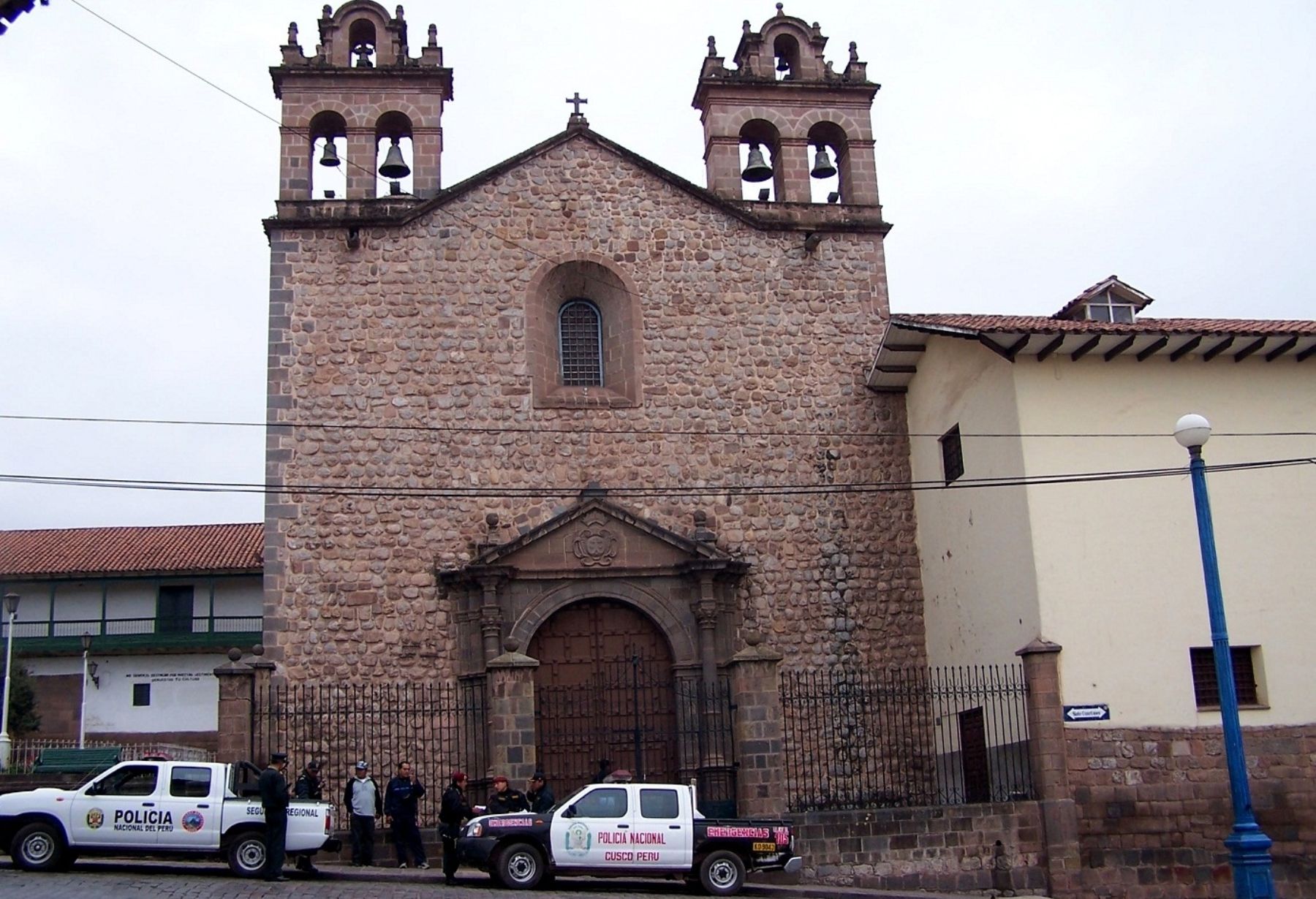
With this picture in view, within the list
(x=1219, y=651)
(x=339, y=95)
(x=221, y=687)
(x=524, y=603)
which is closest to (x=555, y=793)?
(x=524, y=603)

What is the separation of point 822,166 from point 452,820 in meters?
11.9

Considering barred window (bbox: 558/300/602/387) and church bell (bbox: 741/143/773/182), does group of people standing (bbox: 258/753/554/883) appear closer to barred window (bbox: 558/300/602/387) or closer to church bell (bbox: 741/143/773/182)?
barred window (bbox: 558/300/602/387)

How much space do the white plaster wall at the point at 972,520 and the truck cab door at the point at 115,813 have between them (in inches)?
412

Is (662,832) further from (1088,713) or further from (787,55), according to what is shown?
(787,55)

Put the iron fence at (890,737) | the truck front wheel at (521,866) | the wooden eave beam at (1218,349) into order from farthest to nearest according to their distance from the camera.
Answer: the iron fence at (890,737) < the wooden eave beam at (1218,349) < the truck front wheel at (521,866)

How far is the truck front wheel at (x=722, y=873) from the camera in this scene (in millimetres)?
14266

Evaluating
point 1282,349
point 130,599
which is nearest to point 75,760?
point 130,599

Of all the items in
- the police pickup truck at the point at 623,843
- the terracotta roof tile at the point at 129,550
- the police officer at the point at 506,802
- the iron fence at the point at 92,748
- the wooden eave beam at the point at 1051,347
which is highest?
the terracotta roof tile at the point at 129,550

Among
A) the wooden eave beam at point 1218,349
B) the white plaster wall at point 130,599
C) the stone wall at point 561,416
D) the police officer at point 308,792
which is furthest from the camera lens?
the white plaster wall at point 130,599

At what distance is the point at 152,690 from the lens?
112 ft

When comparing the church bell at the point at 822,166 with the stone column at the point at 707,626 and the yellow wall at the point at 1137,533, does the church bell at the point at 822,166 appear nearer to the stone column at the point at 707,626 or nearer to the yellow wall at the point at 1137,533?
the yellow wall at the point at 1137,533

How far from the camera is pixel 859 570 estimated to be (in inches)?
820

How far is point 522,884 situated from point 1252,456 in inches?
435

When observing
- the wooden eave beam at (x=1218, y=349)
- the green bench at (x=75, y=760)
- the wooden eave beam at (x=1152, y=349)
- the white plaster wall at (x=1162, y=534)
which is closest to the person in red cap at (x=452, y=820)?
the white plaster wall at (x=1162, y=534)
